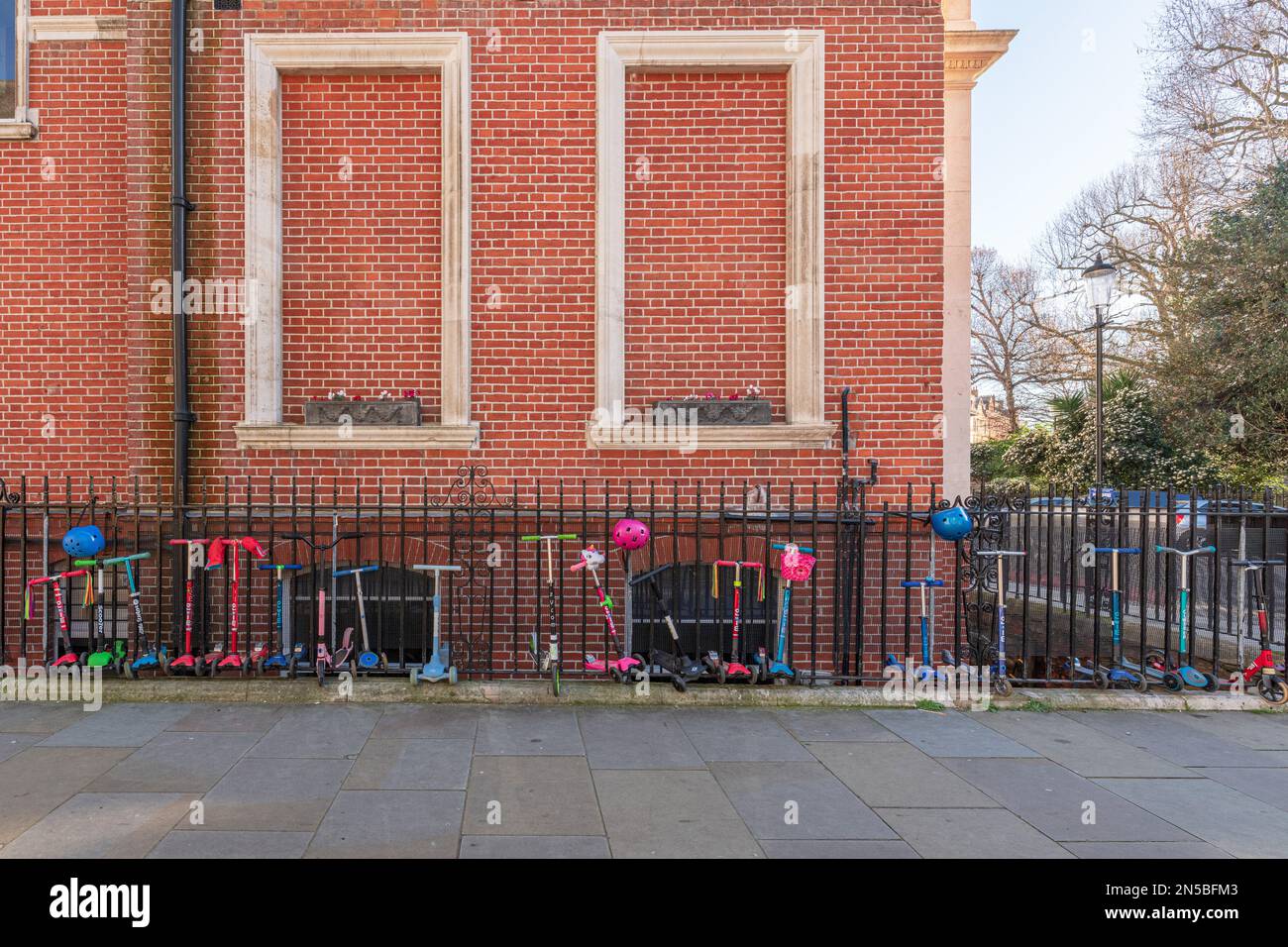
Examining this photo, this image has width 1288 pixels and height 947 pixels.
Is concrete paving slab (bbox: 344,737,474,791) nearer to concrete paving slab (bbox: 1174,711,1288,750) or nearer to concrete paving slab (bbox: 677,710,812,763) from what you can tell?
concrete paving slab (bbox: 677,710,812,763)

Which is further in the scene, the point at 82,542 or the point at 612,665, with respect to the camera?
the point at 612,665

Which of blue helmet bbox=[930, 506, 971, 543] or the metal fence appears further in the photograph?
the metal fence

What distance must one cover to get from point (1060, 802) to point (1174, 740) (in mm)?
1754

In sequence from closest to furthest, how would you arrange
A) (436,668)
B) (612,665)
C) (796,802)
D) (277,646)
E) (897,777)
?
1. (796,802)
2. (897,777)
3. (436,668)
4. (612,665)
5. (277,646)

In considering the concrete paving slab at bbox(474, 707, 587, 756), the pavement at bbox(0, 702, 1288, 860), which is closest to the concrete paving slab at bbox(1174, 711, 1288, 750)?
the pavement at bbox(0, 702, 1288, 860)

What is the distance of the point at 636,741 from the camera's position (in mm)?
4910

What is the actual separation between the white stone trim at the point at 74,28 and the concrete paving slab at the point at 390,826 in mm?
7487

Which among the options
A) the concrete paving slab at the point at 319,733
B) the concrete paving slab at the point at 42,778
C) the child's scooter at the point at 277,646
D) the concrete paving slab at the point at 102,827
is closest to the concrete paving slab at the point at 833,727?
the concrete paving slab at the point at 319,733

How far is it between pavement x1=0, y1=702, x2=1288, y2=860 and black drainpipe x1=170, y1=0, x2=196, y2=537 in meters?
2.49

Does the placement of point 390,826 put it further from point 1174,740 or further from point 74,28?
point 74,28

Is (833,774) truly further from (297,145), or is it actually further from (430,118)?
(297,145)

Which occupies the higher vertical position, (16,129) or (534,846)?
(16,129)

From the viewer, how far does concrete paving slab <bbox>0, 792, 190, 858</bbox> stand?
342 centimetres

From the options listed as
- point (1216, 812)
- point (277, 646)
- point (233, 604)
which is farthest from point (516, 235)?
point (1216, 812)
